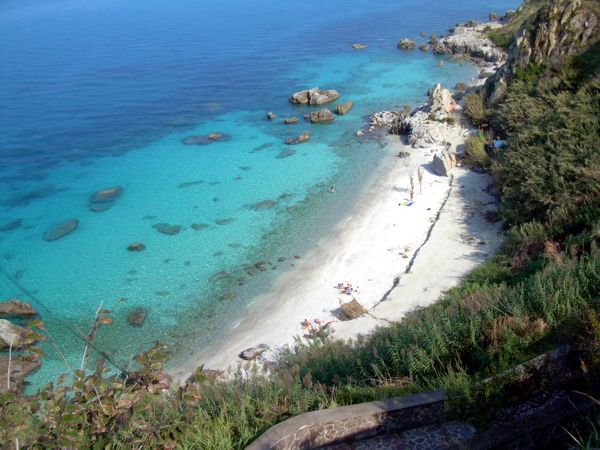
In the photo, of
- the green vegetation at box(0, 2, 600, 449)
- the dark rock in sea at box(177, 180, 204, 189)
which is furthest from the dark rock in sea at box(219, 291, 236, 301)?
the dark rock in sea at box(177, 180, 204, 189)

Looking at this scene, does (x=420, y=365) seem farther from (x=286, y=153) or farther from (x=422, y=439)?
(x=286, y=153)

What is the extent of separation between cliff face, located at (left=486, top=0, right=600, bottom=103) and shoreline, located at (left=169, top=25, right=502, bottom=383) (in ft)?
25.8

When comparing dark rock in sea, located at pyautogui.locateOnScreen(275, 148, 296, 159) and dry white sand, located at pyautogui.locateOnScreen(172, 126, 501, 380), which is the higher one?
dark rock in sea, located at pyautogui.locateOnScreen(275, 148, 296, 159)

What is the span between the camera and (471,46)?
4734 centimetres

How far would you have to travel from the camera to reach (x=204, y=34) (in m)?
66.0

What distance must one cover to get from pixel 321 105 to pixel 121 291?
23.4 m

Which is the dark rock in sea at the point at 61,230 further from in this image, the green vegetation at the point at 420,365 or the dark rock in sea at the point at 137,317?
the green vegetation at the point at 420,365

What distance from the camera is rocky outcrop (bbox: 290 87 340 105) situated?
37.2 meters

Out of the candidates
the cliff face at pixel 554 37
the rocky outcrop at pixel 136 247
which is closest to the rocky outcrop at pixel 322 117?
the cliff face at pixel 554 37

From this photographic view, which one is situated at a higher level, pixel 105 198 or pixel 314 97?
pixel 314 97

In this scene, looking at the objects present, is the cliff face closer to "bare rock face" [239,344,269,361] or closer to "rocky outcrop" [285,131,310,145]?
"rocky outcrop" [285,131,310,145]

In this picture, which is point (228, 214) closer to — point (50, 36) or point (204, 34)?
point (204, 34)

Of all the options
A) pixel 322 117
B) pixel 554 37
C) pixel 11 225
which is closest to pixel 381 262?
pixel 554 37

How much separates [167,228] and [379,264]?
34.2 ft
